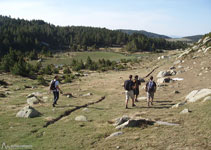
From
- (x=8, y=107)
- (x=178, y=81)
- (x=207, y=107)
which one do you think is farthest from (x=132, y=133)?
(x=178, y=81)

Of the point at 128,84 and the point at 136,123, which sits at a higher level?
the point at 128,84

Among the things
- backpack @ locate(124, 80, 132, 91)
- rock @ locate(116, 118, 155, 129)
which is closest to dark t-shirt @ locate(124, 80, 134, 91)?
backpack @ locate(124, 80, 132, 91)

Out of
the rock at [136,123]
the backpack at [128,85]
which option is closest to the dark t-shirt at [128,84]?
→ the backpack at [128,85]

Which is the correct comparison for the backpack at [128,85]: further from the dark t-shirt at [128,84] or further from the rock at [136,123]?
the rock at [136,123]

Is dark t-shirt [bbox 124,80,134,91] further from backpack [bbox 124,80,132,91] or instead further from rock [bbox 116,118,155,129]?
rock [bbox 116,118,155,129]

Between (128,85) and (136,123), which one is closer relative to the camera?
(136,123)

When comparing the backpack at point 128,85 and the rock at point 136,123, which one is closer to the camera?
the rock at point 136,123

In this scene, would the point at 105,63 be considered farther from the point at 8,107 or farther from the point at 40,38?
the point at 40,38

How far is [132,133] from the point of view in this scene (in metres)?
11.3

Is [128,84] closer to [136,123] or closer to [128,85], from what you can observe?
[128,85]

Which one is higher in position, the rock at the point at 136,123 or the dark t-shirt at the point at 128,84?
the dark t-shirt at the point at 128,84

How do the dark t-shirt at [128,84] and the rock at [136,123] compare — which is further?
the dark t-shirt at [128,84]

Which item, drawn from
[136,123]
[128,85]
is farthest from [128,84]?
[136,123]

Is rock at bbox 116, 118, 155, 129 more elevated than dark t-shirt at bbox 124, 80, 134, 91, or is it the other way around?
dark t-shirt at bbox 124, 80, 134, 91
